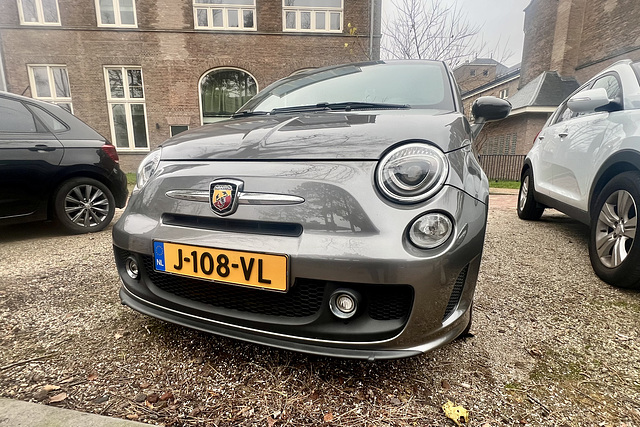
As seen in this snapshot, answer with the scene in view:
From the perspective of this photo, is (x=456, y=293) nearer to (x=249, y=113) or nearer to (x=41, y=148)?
(x=249, y=113)

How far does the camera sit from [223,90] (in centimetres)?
1204

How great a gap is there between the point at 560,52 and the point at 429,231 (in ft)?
68.2

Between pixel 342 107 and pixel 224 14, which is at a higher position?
pixel 224 14

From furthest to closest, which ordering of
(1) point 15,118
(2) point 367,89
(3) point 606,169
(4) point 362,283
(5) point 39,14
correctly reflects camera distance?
(5) point 39,14
(1) point 15,118
(3) point 606,169
(2) point 367,89
(4) point 362,283

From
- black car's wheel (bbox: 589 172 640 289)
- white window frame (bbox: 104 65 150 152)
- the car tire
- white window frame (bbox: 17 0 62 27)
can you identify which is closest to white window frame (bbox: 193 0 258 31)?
white window frame (bbox: 104 65 150 152)

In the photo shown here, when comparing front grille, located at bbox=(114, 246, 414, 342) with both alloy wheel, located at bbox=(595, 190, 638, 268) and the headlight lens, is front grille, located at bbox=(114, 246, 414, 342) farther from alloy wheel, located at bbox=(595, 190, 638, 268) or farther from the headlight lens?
alloy wheel, located at bbox=(595, 190, 638, 268)

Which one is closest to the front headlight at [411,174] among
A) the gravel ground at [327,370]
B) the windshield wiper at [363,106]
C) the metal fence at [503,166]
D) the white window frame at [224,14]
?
the windshield wiper at [363,106]

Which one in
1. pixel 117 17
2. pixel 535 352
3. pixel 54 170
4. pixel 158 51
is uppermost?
pixel 117 17

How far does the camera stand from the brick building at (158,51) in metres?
11.1

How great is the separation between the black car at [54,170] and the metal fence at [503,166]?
42.9ft

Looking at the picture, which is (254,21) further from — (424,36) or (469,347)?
(469,347)

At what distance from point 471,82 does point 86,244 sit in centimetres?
3907

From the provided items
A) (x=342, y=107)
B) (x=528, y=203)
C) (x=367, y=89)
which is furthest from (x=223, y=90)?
(x=342, y=107)

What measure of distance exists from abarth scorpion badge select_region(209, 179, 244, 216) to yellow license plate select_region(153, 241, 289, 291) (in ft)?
0.49
